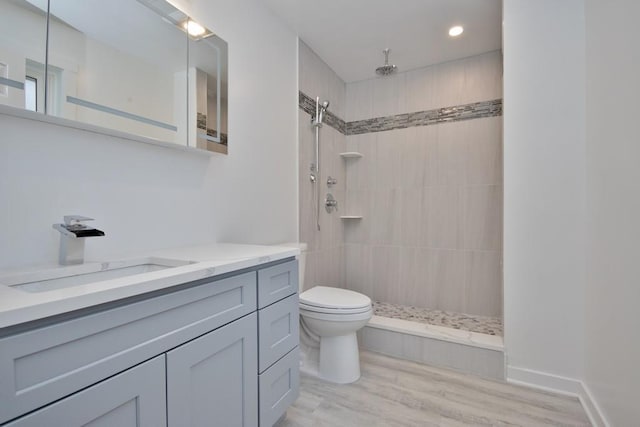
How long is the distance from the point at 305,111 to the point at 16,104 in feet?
5.80

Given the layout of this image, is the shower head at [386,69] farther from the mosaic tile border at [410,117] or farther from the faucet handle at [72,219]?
the faucet handle at [72,219]

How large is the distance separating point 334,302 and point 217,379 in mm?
938

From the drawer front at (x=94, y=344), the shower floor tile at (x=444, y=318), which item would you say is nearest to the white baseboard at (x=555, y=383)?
the shower floor tile at (x=444, y=318)

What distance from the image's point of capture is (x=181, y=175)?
1.44 metres

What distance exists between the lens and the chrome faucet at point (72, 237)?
0.96m

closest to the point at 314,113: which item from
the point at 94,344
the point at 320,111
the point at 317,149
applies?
the point at 320,111

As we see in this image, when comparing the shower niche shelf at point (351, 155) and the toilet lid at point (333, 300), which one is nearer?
the toilet lid at point (333, 300)

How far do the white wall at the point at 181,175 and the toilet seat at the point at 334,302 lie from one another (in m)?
0.47

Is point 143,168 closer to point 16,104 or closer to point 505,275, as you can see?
point 16,104

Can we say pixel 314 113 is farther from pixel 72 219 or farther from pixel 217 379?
pixel 217 379

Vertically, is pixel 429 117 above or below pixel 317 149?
above

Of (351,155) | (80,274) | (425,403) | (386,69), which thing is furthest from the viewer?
(351,155)

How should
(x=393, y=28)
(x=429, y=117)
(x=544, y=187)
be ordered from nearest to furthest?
1. (x=544, y=187)
2. (x=393, y=28)
3. (x=429, y=117)

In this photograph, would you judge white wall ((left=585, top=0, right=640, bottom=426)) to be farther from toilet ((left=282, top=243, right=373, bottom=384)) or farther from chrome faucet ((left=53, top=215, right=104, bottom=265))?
chrome faucet ((left=53, top=215, right=104, bottom=265))
